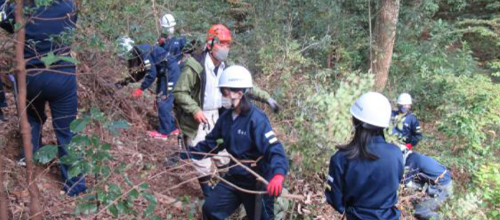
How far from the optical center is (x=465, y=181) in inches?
293

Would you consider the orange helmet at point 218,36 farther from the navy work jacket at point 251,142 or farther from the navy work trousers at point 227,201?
the navy work trousers at point 227,201

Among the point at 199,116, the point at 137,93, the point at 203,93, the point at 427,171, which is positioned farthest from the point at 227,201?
the point at 427,171

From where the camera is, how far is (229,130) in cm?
378

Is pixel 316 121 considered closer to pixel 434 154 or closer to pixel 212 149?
pixel 212 149

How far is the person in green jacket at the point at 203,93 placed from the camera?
4438 millimetres

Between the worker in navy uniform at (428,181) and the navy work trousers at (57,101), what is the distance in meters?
4.25

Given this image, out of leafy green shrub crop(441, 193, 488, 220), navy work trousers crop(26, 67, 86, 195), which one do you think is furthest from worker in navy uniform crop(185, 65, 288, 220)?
leafy green shrub crop(441, 193, 488, 220)

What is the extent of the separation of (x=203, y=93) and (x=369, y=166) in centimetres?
225

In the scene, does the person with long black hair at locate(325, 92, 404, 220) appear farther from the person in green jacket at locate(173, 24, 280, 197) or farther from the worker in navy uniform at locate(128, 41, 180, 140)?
the worker in navy uniform at locate(128, 41, 180, 140)

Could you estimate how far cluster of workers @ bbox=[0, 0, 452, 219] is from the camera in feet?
9.93

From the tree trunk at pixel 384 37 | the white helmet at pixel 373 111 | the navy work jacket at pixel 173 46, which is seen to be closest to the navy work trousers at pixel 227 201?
the white helmet at pixel 373 111

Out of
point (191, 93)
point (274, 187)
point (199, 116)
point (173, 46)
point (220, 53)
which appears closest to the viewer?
point (274, 187)

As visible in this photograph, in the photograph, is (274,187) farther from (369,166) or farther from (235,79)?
(235,79)

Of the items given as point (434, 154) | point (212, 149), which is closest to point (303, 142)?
point (212, 149)
